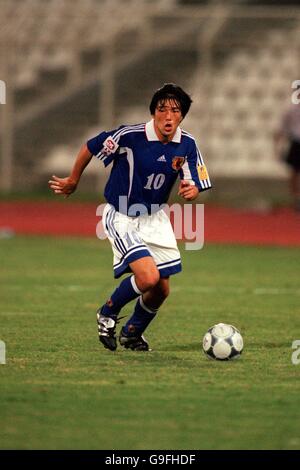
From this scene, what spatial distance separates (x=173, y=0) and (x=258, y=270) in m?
12.3

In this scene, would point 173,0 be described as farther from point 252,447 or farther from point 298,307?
point 252,447

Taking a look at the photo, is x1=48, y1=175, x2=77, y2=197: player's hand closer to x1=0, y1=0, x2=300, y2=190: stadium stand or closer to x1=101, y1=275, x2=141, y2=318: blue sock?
x1=101, y1=275, x2=141, y2=318: blue sock

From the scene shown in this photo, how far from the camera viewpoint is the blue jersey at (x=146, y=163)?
829 centimetres

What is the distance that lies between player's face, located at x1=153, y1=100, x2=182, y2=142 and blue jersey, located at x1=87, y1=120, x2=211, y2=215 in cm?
13

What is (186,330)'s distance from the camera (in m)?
9.35

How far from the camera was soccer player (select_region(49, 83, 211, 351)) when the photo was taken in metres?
8.19

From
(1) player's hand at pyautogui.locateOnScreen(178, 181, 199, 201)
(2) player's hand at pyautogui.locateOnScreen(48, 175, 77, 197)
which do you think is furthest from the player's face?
(2) player's hand at pyautogui.locateOnScreen(48, 175, 77, 197)

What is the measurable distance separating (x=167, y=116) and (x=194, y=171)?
47 centimetres

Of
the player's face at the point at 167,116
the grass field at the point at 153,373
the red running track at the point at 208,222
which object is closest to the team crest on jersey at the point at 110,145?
the player's face at the point at 167,116

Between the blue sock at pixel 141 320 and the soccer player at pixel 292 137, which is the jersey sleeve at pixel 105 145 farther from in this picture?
the soccer player at pixel 292 137

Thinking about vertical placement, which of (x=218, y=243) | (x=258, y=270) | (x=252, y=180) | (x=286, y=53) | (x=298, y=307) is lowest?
(x=298, y=307)

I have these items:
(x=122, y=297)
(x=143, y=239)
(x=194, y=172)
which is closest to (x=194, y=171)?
(x=194, y=172)

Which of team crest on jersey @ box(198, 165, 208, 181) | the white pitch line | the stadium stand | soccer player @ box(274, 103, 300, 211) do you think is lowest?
team crest on jersey @ box(198, 165, 208, 181)

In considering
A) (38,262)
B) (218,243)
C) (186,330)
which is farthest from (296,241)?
(186,330)
